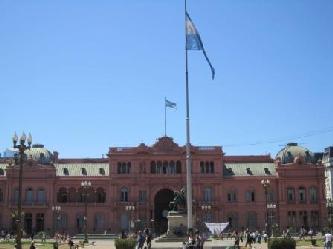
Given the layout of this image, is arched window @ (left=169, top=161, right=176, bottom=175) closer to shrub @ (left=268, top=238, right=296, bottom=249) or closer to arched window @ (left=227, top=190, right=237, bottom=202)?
arched window @ (left=227, top=190, right=237, bottom=202)

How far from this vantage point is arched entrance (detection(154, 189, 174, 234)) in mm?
105062

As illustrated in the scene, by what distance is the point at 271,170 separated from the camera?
110 metres

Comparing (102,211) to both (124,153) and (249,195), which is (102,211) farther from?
(249,195)

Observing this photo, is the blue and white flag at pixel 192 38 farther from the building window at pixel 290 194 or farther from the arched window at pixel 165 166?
the building window at pixel 290 194

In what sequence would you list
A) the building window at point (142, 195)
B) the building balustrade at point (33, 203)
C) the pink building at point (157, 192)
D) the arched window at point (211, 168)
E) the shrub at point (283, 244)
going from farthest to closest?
1. the arched window at point (211, 168)
2. the building window at point (142, 195)
3. the building balustrade at point (33, 203)
4. the pink building at point (157, 192)
5. the shrub at point (283, 244)

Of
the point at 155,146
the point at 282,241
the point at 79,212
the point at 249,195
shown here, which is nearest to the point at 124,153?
the point at 155,146

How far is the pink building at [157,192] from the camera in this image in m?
104

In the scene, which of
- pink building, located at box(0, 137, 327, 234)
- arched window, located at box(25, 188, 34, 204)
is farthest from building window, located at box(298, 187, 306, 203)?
arched window, located at box(25, 188, 34, 204)

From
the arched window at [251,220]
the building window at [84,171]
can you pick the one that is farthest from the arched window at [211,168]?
the building window at [84,171]

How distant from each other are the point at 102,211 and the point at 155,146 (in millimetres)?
15383

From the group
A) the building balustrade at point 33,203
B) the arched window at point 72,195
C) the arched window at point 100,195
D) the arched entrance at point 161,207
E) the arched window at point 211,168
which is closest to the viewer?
the building balustrade at point 33,203

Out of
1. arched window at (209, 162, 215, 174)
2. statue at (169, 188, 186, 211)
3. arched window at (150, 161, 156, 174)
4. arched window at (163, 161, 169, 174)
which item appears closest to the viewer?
statue at (169, 188, 186, 211)

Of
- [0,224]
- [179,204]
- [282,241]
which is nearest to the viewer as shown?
[282,241]

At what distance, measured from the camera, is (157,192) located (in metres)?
106
